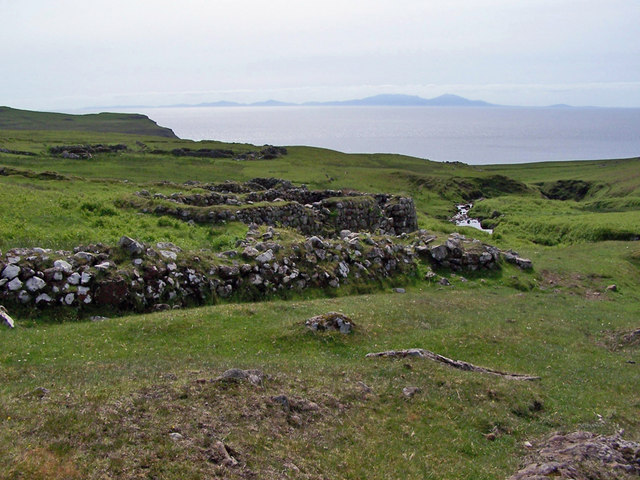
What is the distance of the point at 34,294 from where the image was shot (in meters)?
19.5

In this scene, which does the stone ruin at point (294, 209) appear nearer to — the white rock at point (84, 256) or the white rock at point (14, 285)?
the white rock at point (84, 256)

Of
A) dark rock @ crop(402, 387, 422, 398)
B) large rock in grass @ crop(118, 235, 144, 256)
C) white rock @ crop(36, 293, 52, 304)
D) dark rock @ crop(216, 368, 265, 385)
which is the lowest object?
dark rock @ crop(402, 387, 422, 398)

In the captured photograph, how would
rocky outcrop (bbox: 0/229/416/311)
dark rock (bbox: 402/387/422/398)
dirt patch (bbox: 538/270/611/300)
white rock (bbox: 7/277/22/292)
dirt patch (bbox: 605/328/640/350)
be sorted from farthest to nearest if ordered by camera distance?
dirt patch (bbox: 538/270/611/300), dirt patch (bbox: 605/328/640/350), rocky outcrop (bbox: 0/229/416/311), white rock (bbox: 7/277/22/292), dark rock (bbox: 402/387/422/398)

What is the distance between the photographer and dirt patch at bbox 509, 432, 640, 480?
10.4 metres

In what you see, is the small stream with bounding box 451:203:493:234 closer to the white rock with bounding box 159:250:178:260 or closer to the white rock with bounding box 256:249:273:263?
the white rock with bounding box 256:249:273:263

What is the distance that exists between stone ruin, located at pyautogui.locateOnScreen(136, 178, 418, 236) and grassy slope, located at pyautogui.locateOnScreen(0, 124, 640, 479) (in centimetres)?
253

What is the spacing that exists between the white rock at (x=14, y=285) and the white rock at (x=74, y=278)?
1.81 meters

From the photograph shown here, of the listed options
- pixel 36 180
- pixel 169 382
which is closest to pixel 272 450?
pixel 169 382

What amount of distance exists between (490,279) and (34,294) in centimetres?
2847

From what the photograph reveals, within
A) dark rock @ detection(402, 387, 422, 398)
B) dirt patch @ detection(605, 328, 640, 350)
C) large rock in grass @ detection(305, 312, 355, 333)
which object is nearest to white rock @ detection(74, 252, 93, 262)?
large rock in grass @ detection(305, 312, 355, 333)

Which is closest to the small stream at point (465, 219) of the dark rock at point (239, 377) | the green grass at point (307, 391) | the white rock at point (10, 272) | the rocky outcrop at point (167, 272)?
the rocky outcrop at point (167, 272)

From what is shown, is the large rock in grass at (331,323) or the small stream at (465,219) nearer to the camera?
the large rock in grass at (331,323)

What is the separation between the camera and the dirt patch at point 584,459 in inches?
408

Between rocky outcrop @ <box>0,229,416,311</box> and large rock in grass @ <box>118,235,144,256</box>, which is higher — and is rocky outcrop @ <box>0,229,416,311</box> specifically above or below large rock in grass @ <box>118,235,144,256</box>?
below
